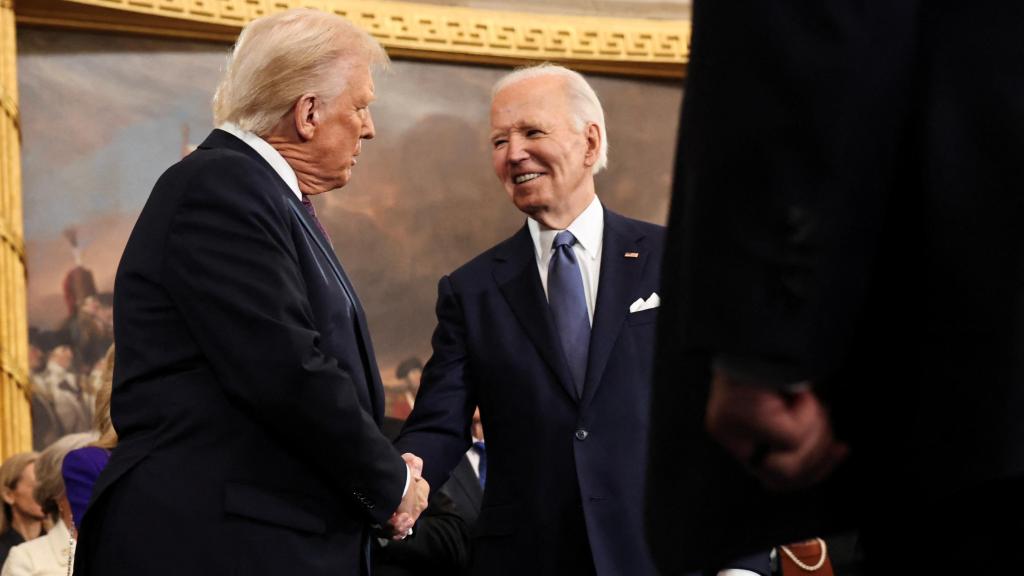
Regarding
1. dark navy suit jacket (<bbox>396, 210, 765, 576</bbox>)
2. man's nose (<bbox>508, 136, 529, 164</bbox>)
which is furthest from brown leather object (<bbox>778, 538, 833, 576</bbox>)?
man's nose (<bbox>508, 136, 529, 164</bbox>)

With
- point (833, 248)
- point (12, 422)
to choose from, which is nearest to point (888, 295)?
point (833, 248)

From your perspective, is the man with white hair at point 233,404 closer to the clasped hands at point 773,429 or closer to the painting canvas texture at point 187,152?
the clasped hands at point 773,429

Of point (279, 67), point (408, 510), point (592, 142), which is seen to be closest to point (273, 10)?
point (592, 142)

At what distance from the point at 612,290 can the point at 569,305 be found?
0.44 feet

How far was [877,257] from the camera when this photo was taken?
1231 mm

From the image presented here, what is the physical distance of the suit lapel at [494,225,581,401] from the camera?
3562 millimetres

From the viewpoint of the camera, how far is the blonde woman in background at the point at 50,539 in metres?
4.92

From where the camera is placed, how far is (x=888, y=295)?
1253 millimetres

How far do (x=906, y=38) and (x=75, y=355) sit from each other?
7.86 meters

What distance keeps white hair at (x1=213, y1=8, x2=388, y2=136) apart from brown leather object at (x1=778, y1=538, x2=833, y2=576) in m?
2.55

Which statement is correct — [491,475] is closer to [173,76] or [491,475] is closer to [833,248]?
[833,248]

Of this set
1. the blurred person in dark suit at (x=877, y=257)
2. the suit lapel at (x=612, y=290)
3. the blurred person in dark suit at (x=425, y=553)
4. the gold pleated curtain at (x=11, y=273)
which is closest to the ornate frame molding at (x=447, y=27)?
the gold pleated curtain at (x=11, y=273)

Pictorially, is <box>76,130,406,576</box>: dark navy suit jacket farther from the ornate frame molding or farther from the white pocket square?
the ornate frame molding

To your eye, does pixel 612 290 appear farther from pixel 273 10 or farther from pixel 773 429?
pixel 273 10
